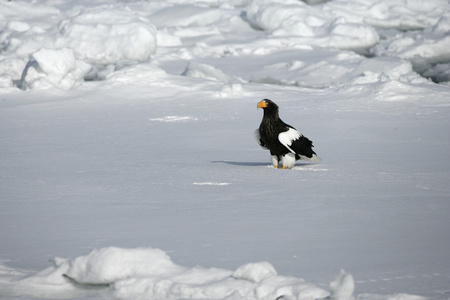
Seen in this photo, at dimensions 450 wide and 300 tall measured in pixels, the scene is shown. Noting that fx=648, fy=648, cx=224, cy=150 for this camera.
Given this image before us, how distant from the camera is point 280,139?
6.09m

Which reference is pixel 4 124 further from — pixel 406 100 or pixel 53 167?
pixel 406 100

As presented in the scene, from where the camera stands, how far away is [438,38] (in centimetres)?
1672

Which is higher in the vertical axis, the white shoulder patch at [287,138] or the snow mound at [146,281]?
the white shoulder patch at [287,138]

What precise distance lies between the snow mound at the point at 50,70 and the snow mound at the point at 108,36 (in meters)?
3.56

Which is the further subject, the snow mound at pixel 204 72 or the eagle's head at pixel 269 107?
the snow mound at pixel 204 72

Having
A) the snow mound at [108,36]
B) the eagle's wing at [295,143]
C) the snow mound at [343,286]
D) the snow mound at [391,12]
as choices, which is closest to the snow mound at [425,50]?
the snow mound at [391,12]

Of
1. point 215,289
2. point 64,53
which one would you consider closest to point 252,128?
point 64,53

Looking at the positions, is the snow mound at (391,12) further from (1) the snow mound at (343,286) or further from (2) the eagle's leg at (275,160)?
(1) the snow mound at (343,286)

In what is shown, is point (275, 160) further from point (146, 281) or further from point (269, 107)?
point (146, 281)

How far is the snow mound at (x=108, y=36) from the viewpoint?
15.8 meters

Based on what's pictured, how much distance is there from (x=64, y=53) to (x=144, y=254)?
32.0 feet

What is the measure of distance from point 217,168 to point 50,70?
677 cm

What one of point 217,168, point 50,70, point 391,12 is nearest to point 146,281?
point 217,168

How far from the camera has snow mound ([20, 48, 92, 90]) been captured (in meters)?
11.8
